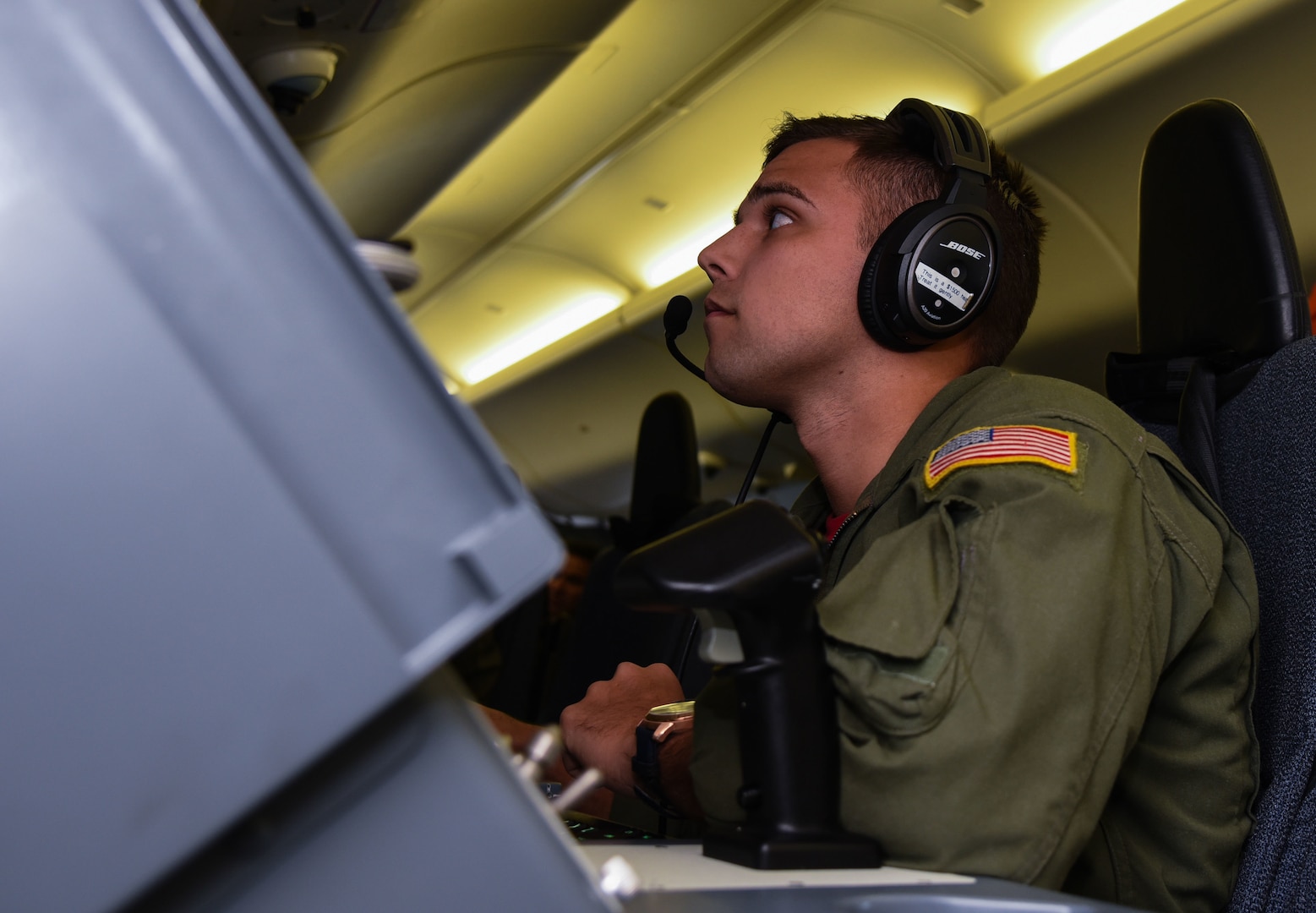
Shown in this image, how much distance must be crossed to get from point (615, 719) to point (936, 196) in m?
0.79

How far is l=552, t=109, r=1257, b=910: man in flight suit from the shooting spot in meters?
0.82

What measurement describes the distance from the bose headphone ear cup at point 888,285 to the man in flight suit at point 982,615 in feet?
0.15

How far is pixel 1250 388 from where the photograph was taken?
128cm

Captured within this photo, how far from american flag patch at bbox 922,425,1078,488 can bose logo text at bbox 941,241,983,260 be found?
0.40m

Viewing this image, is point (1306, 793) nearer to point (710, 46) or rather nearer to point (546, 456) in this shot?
point (710, 46)

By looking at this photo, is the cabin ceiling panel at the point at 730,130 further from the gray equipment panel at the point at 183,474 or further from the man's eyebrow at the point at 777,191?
the gray equipment panel at the point at 183,474

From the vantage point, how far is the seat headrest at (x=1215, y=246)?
133cm

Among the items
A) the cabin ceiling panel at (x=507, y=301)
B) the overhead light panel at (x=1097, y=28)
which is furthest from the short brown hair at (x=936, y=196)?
the cabin ceiling panel at (x=507, y=301)

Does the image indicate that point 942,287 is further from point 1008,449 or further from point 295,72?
point 295,72

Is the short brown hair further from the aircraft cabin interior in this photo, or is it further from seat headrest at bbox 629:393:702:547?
seat headrest at bbox 629:393:702:547

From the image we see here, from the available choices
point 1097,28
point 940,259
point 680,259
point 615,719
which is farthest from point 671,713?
point 680,259

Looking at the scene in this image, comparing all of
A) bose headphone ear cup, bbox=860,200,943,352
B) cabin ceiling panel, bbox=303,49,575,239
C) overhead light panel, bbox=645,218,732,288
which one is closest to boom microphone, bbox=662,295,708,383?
bose headphone ear cup, bbox=860,200,943,352

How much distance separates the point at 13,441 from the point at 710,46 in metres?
3.69

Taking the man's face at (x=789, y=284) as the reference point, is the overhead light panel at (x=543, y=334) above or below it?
above
